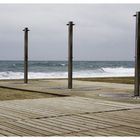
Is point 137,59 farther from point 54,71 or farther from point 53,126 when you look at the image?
point 54,71

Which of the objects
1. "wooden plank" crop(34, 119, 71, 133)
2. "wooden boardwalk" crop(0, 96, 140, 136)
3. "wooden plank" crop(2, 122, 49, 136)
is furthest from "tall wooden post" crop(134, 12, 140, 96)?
"wooden plank" crop(2, 122, 49, 136)

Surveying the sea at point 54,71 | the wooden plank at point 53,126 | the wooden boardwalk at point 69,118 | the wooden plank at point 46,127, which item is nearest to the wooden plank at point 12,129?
the wooden boardwalk at point 69,118

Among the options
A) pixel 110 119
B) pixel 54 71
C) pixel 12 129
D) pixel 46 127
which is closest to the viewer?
pixel 12 129

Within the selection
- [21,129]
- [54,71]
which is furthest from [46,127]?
[54,71]

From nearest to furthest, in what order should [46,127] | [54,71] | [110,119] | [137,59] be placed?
[46,127], [110,119], [137,59], [54,71]

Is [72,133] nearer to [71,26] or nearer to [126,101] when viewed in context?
[126,101]

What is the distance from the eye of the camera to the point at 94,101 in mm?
9047

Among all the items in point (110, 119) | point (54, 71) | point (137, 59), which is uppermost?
point (137, 59)

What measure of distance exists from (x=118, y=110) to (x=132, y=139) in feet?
9.07

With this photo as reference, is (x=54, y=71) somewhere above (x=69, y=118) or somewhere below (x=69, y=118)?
below

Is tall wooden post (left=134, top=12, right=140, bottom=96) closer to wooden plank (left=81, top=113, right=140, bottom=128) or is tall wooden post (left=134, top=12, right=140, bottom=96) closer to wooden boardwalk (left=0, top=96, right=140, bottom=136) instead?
wooden boardwalk (left=0, top=96, right=140, bottom=136)

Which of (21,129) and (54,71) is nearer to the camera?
(21,129)

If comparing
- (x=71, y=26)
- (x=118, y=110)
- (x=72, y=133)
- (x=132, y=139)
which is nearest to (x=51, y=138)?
(x=72, y=133)

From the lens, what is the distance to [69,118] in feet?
21.2
